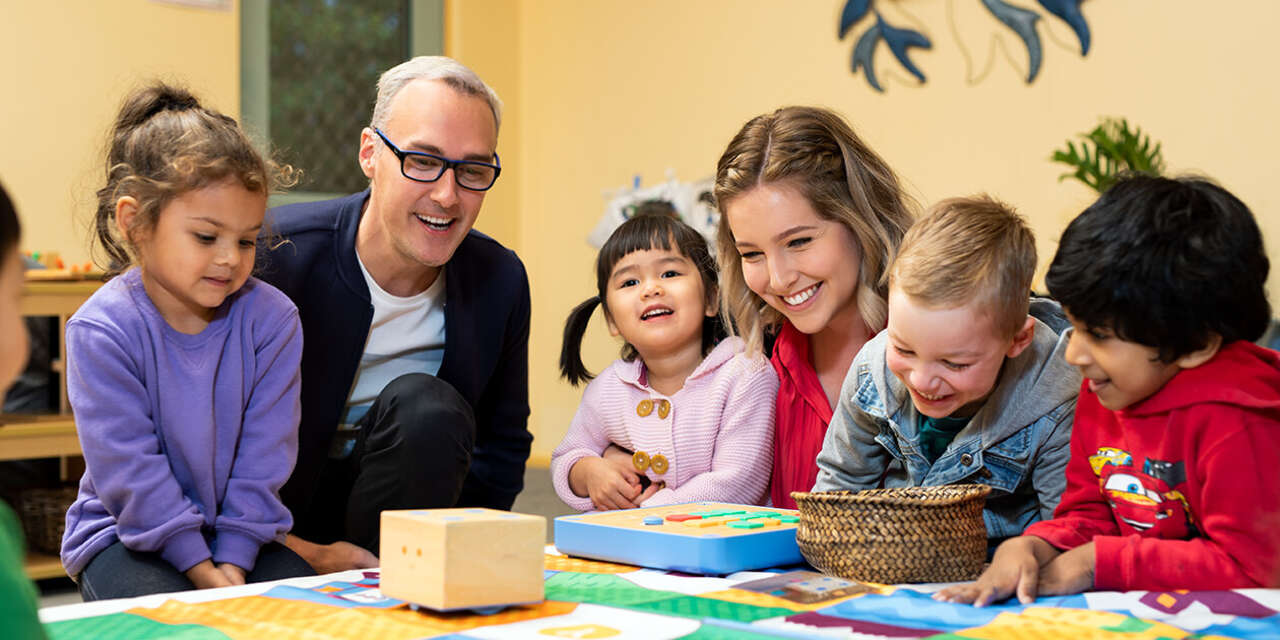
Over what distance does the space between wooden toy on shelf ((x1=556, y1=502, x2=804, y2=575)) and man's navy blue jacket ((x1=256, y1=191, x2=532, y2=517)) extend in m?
0.65

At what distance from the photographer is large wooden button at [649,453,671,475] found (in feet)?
6.31

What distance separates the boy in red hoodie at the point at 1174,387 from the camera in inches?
44.4

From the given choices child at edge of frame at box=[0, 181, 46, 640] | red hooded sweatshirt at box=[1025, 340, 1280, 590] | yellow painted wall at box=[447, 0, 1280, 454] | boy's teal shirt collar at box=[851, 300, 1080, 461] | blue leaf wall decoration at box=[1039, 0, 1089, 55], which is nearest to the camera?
child at edge of frame at box=[0, 181, 46, 640]

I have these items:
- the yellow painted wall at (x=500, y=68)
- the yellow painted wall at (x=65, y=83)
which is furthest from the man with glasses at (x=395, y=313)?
the yellow painted wall at (x=500, y=68)

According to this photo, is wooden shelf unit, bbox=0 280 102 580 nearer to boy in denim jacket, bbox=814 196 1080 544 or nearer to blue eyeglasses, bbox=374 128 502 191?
blue eyeglasses, bbox=374 128 502 191

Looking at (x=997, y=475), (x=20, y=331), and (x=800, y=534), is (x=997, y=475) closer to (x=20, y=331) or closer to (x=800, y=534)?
(x=800, y=534)

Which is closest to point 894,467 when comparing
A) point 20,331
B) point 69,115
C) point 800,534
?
point 800,534

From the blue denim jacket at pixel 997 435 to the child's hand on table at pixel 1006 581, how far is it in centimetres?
22

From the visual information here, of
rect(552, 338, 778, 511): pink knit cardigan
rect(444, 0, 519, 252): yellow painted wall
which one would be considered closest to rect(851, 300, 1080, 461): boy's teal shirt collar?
rect(552, 338, 778, 511): pink knit cardigan

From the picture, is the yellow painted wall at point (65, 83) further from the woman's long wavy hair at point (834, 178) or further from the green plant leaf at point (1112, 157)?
the green plant leaf at point (1112, 157)

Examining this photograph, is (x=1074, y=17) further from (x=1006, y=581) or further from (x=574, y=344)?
(x=1006, y=581)

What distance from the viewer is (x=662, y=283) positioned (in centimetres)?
200

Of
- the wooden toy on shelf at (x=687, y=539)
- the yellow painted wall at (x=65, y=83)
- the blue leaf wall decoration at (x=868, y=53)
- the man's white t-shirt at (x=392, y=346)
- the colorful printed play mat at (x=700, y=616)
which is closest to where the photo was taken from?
the colorful printed play mat at (x=700, y=616)

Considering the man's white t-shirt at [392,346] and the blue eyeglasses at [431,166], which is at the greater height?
the blue eyeglasses at [431,166]
